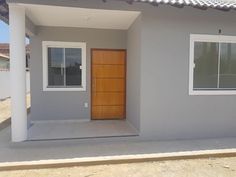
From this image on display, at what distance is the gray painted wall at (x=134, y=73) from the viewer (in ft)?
21.6

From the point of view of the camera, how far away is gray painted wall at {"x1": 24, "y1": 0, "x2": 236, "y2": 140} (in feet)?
20.6

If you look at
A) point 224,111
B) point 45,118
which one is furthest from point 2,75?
point 224,111

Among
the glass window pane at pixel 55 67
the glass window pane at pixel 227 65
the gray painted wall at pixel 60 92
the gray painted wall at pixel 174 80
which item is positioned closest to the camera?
the gray painted wall at pixel 174 80

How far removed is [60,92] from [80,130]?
1872 millimetres

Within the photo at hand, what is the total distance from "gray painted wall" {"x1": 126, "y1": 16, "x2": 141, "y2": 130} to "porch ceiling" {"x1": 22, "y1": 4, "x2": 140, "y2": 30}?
0.36 m

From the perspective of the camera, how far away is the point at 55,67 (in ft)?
27.3

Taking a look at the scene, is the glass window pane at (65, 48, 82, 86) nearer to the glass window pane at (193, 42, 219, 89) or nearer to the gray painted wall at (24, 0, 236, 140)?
the gray painted wall at (24, 0, 236, 140)

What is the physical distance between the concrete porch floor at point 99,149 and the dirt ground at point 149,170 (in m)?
0.20

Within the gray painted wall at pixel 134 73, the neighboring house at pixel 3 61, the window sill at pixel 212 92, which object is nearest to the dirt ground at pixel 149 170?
the gray painted wall at pixel 134 73

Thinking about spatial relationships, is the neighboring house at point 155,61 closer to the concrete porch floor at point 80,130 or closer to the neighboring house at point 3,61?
the concrete porch floor at point 80,130

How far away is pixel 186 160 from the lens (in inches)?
201

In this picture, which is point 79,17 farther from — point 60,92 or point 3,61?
point 3,61

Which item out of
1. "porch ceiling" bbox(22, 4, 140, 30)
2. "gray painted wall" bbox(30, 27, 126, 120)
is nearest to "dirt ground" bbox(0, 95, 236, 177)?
"porch ceiling" bbox(22, 4, 140, 30)

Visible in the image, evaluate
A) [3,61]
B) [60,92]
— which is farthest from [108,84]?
[3,61]
